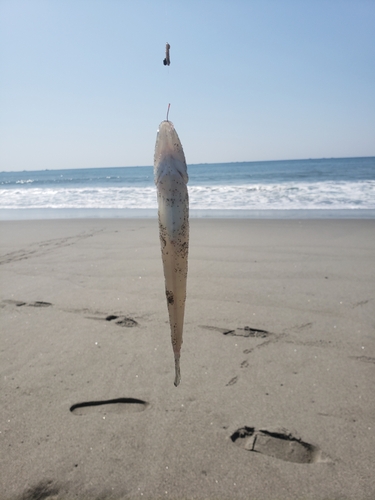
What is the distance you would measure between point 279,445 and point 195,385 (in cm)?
66

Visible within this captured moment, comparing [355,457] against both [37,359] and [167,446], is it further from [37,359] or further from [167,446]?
[37,359]

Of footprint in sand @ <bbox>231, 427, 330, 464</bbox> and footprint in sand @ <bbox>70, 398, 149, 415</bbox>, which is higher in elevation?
footprint in sand @ <bbox>70, 398, 149, 415</bbox>

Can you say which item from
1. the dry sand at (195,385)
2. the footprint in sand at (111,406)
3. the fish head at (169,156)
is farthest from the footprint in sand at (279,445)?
the fish head at (169,156)

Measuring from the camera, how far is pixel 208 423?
2145 mm

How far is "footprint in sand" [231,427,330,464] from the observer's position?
192 cm

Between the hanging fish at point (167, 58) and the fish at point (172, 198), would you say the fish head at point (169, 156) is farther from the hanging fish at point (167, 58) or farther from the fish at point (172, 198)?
the hanging fish at point (167, 58)

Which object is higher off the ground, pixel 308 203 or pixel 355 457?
pixel 308 203

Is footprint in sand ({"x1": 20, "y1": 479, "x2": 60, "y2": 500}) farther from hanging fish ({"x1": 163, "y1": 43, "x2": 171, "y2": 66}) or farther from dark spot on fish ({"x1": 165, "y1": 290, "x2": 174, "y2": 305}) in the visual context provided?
hanging fish ({"x1": 163, "y1": 43, "x2": 171, "y2": 66})

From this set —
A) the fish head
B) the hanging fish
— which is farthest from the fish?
the hanging fish

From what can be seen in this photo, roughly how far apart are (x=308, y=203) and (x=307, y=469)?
11263 millimetres

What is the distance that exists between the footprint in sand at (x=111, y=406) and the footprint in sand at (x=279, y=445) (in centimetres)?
60

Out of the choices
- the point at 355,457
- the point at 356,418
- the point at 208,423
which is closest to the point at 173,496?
the point at 208,423

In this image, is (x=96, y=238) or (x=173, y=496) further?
(x=96, y=238)

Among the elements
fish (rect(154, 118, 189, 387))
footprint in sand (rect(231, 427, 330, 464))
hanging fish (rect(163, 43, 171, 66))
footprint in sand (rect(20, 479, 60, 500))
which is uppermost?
hanging fish (rect(163, 43, 171, 66))
